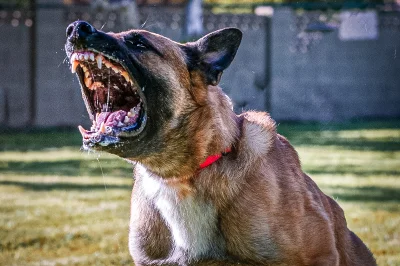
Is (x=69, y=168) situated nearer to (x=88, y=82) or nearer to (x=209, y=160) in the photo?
(x=88, y=82)

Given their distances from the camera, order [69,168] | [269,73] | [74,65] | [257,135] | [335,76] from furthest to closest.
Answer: [335,76], [269,73], [69,168], [257,135], [74,65]

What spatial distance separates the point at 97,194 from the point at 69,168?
2.83 m

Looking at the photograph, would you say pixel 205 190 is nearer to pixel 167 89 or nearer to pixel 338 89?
pixel 167 89

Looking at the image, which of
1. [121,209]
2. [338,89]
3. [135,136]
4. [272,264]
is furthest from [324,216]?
[338,89]

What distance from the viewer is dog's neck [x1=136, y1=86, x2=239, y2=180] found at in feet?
15.6

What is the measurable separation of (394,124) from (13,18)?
955 centimetres

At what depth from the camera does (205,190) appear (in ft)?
15.6

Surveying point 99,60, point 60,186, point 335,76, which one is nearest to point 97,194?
point 60,186

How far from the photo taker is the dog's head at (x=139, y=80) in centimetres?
449

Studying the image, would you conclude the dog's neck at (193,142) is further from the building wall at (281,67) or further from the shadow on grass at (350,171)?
the building wall at (281,67)

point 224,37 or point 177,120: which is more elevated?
point 224,37

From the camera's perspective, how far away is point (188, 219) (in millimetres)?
4781

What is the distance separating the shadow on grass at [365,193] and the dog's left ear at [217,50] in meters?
4.84

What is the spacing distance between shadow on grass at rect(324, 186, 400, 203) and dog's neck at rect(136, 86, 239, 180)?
16.1ft
